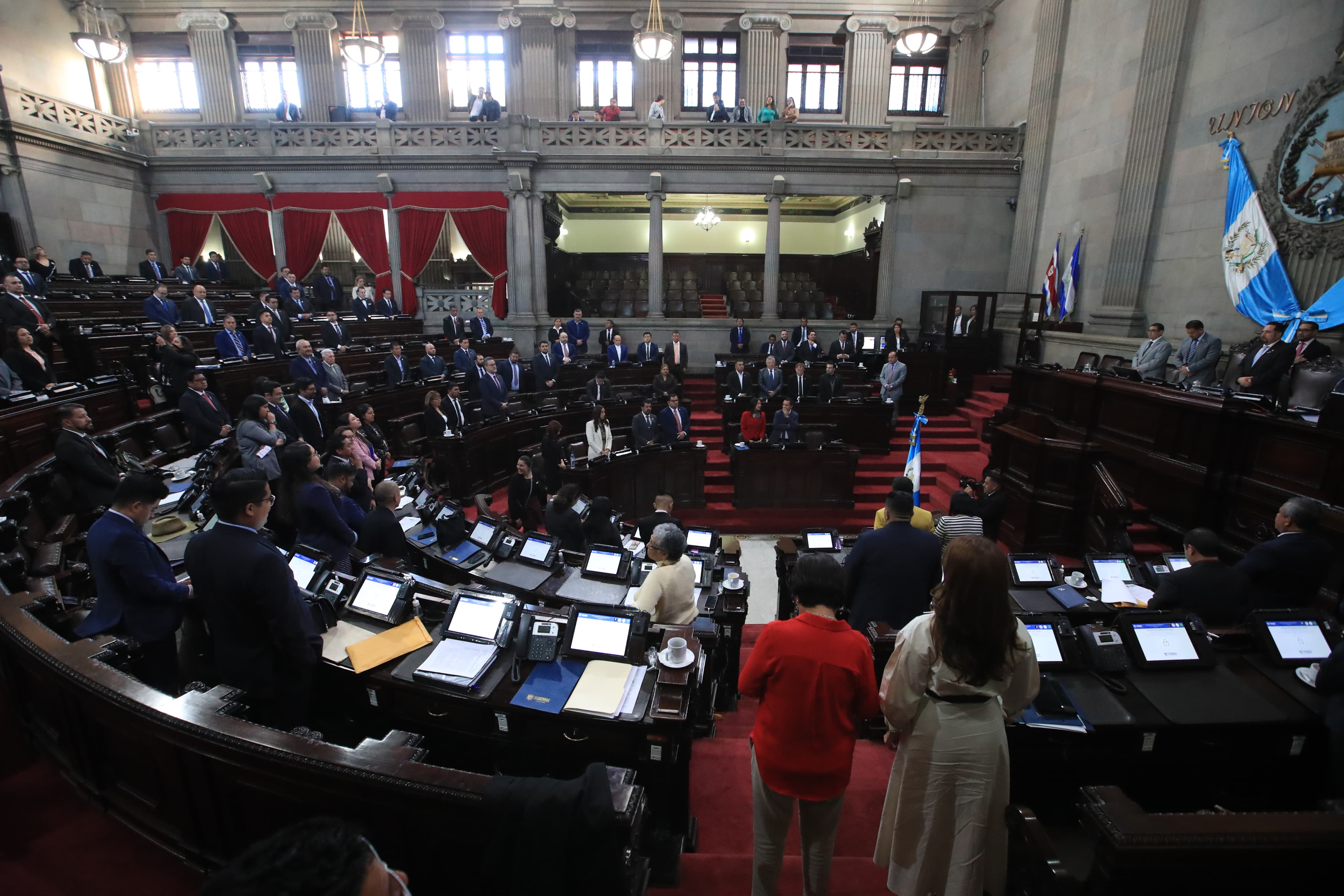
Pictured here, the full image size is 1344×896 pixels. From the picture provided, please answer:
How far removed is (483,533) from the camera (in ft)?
15.9

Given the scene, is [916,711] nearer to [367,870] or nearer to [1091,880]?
[1091,880]

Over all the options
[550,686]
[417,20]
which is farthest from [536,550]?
[417,20]

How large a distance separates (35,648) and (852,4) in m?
18.9

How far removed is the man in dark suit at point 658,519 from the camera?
5.05 m

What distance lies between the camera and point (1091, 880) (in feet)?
5.63

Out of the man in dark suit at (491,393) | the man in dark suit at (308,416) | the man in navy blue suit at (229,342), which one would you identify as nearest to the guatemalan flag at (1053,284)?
the man in dark suit at (491,393)

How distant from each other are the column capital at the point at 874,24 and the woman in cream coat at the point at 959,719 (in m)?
17.6

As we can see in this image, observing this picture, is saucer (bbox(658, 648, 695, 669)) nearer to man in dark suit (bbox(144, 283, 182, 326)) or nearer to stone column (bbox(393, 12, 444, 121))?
man in dark suit (bbox(144, 283, 182, 326))

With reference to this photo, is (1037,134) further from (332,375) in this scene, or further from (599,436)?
(332,375)

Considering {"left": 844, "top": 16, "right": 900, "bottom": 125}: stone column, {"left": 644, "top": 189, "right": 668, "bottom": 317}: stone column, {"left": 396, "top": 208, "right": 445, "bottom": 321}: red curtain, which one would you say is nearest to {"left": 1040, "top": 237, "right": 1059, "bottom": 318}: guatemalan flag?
{"left": 844, "top": 16, "right": 900, "bottom": 125}: stone column

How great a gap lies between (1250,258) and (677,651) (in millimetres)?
9889

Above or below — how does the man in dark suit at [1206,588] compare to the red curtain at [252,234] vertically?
below

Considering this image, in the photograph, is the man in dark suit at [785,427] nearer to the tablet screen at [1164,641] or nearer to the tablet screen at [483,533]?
the tablet screen at [483,533]

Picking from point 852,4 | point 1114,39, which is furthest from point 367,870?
point 852,4
